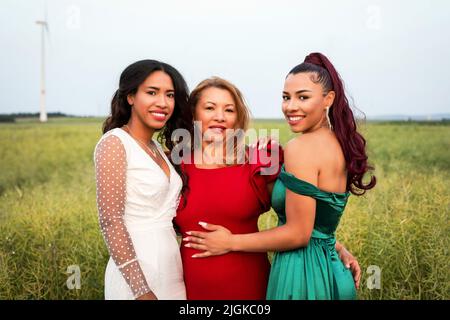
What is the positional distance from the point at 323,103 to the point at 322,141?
0.23 metres

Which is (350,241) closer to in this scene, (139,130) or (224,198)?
(224,198)

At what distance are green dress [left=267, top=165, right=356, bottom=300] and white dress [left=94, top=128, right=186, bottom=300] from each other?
0.61 meters

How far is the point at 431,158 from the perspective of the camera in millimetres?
11203

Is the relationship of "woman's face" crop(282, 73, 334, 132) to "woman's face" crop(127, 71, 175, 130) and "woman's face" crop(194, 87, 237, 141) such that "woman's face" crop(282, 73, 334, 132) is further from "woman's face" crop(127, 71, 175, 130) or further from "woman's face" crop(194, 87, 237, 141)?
"woman's face" crop(127, 71, 175, 130)

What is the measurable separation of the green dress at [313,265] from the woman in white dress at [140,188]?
610mm

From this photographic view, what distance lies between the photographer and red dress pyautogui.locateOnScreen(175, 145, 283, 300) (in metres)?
2.83

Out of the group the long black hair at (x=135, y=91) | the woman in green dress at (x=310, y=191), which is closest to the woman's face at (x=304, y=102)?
the woman in green dress at (x=310, y=191)

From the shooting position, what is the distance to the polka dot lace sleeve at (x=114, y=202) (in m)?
2.64

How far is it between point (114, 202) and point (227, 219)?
0.63 meters

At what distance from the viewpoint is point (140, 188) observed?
2.76m

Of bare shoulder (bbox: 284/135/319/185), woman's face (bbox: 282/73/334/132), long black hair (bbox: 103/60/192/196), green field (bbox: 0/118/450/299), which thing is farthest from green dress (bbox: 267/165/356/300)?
green field (bbox: 0/118/450/299)

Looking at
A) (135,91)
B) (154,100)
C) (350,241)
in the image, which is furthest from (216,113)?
(350,241)
